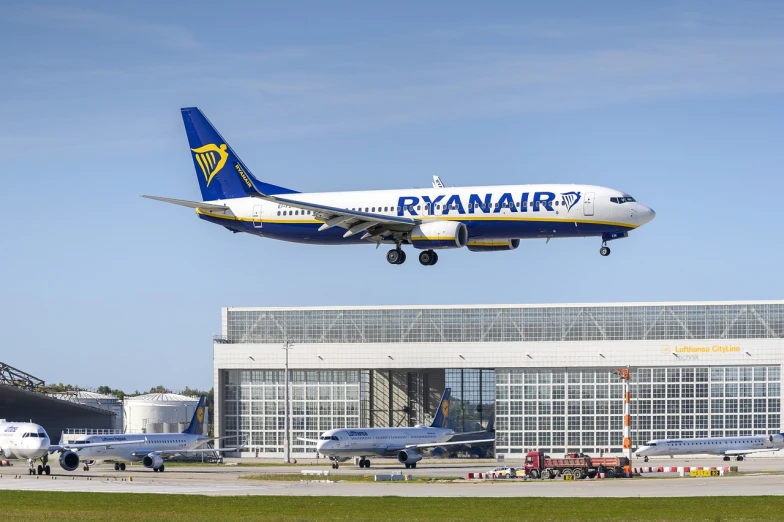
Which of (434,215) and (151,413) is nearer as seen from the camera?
(434,215)

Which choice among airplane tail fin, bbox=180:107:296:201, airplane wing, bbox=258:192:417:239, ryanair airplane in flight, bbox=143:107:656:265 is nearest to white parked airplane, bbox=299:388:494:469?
airplane tail fin, bbox=180:107:296:201

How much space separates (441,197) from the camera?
85062 mm

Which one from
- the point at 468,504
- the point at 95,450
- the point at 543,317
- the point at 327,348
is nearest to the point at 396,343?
the point at 327,348

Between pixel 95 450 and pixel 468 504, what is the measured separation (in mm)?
58788

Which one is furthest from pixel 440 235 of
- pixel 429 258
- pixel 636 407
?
pixel 636 407

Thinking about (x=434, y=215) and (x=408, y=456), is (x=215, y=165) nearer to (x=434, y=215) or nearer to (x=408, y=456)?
(x=434, y=215)

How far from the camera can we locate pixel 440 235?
271 feet

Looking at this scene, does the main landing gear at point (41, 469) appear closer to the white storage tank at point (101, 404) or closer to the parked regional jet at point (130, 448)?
the parked regional jet at point (130, 448)

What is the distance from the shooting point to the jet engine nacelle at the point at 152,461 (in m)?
118

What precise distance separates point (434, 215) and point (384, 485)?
2041cm

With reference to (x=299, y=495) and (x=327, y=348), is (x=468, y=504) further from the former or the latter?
(x=327, y=348)

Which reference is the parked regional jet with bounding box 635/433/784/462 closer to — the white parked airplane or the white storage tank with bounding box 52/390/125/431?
the white parked airplane

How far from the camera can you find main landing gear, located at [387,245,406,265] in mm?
86500

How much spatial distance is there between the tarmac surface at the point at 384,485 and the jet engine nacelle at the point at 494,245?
53.2ft
